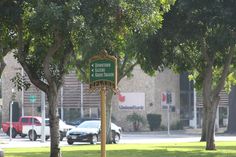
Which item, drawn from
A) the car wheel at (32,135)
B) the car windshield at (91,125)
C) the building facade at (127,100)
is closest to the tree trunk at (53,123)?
the car windshield at (91,125)

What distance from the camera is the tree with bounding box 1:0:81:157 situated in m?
14.2

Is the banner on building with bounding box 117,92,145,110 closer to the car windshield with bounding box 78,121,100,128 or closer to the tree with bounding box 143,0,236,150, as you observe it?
the car windshield with bounding box 78,121,100,128

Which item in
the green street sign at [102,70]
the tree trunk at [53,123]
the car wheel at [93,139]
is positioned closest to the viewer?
the green street sign at [102,70]

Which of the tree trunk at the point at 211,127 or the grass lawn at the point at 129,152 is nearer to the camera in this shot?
the grass lawn at the point at 129,152

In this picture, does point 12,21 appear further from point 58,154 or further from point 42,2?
point 58,154

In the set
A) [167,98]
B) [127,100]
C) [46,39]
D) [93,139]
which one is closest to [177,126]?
[127,100]

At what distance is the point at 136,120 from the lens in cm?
6097

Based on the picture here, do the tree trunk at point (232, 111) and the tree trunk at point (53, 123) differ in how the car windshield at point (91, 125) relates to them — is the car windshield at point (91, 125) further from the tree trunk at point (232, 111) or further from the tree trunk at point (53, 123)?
the tree trunk at point (232, 111)

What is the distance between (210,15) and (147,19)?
7827 millimetres

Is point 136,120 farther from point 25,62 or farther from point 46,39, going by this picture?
point 25,62

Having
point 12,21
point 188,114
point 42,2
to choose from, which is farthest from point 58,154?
point 188,114

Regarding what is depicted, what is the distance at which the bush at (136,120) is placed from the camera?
200 feet

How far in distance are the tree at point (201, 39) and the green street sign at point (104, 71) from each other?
9.75 m

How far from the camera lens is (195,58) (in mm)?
30422
